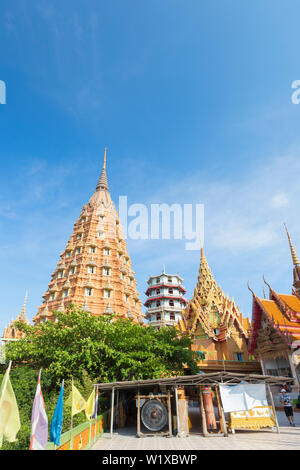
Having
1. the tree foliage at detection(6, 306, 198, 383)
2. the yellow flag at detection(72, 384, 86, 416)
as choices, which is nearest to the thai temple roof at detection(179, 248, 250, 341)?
the tree foliage at detection(6, 306, 198, 383)

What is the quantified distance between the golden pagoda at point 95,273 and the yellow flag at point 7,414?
25.9 metres

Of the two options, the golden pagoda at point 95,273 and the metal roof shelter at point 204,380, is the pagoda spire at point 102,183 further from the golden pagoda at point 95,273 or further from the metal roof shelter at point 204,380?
the metal roof shelter at point 204,380

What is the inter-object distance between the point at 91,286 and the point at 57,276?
22.2ft

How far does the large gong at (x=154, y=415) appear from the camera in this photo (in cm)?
1338

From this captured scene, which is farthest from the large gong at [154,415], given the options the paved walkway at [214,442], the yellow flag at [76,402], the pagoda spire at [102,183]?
the pagoda spire at [102,183]

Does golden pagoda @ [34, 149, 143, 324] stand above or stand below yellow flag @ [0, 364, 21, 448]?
above

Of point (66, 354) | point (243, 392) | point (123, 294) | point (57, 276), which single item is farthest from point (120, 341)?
point (57, 276)

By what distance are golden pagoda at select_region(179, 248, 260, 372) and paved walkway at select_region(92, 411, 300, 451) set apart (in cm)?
1482

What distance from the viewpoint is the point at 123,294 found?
1433 inches

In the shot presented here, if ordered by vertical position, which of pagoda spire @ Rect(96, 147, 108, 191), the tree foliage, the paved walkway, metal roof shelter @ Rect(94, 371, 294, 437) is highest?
pagoda spire @ Rect(96, 147, 108, 191)

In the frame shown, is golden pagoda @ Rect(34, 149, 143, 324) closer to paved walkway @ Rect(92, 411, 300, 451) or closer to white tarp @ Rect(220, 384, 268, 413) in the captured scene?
paved walkway @ Rect(92, 411, 300, 451)

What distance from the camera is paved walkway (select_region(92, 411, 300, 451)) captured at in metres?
10.6

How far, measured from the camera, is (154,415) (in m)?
13.6
